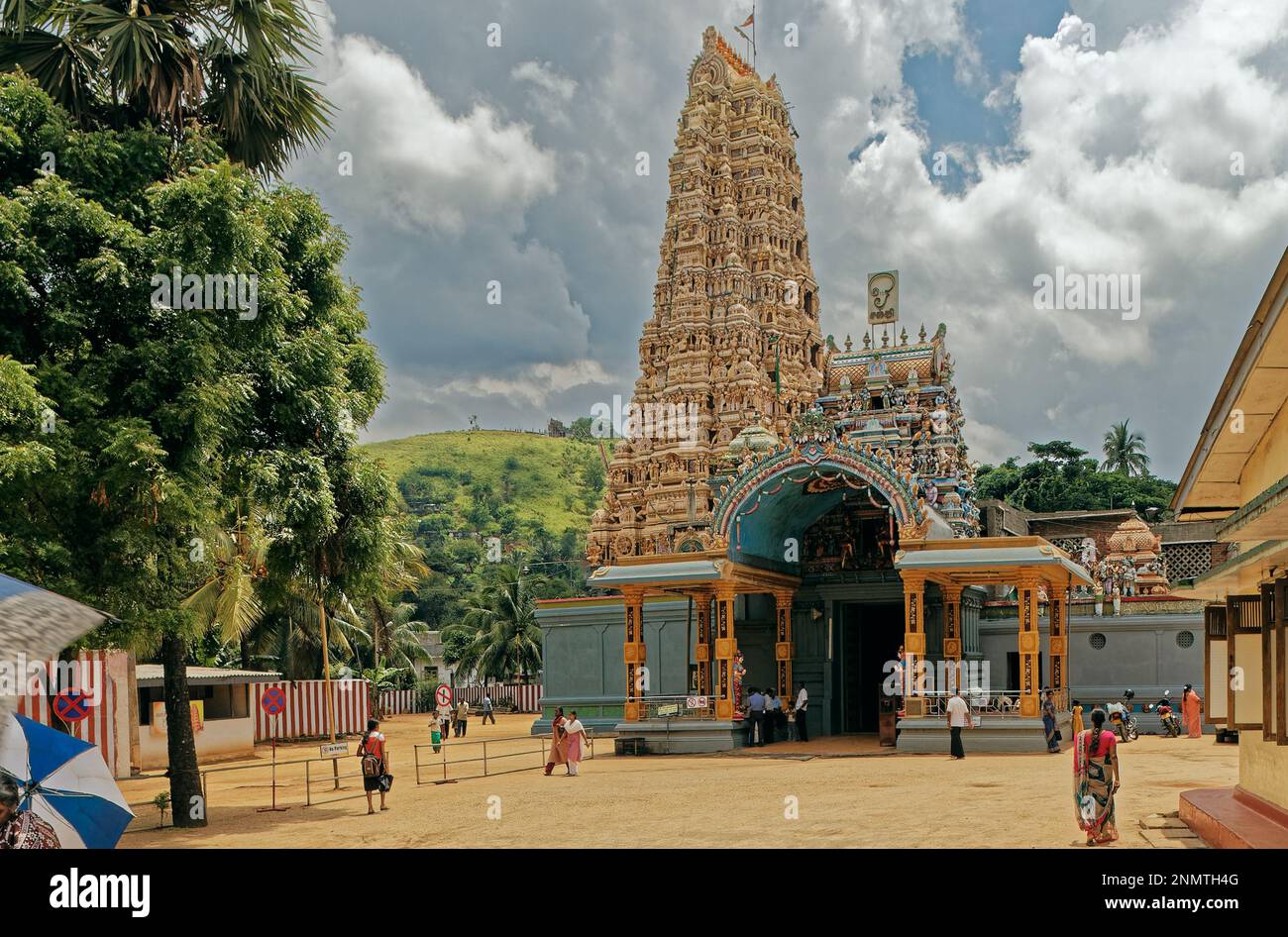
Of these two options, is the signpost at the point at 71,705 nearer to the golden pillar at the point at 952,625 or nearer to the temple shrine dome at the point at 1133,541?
the golden pillar at the point at 952,625

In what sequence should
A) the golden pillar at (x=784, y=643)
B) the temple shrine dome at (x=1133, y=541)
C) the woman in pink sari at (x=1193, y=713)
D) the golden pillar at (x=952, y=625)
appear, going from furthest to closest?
1. the temple shrine dome at (x=1133, y=541)
2. the golden pillar at (x=784, y=643)
3. the woman in pink sari at (x=1193, y=713)
4. the golden pillar at (x=952, y=625)

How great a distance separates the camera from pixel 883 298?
38344mm

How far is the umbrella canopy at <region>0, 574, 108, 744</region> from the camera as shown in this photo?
26.2ft

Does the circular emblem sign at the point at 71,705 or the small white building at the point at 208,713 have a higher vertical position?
the circular emblem sign at the point at 71,705

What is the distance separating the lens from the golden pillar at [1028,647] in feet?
80.8

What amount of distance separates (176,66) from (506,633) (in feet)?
128

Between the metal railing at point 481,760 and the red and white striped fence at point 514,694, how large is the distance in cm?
2064

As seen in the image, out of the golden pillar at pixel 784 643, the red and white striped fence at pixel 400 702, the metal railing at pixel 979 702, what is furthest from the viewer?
the red and white striped fence at pixel 400 702

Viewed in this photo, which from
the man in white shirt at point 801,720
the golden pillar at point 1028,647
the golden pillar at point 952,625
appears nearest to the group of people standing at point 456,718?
the man in white shirt at point 801,720

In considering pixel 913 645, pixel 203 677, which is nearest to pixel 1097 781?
pixel 913 645

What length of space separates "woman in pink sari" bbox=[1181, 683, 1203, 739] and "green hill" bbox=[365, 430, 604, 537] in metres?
109

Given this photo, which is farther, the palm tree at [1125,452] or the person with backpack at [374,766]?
the palm tree at [1125,452]

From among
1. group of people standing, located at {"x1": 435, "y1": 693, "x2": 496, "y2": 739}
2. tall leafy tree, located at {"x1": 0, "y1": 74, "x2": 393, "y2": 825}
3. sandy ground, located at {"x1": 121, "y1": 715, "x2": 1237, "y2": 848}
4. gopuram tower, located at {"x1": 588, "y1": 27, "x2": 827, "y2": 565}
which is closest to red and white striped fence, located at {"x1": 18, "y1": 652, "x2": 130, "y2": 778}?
sandy ground, located at {"x1": 121, "y1": 715, "x2": 1237, "y2": 848}
